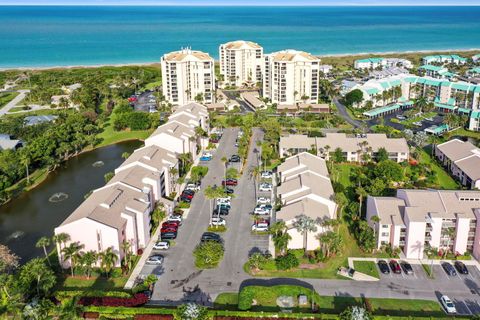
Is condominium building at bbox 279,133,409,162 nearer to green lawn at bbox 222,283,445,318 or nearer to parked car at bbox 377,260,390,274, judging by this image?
parked car at bbox 377,260,390,274

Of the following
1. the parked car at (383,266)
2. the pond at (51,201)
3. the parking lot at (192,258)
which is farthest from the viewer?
the pond at (51,201)

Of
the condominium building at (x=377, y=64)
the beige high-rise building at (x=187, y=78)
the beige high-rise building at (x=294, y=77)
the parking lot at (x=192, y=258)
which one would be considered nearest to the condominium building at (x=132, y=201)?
the parking lot at (x=192, y=258)

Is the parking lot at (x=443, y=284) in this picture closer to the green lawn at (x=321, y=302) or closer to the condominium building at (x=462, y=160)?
the green lawn at (x=321, y=302)

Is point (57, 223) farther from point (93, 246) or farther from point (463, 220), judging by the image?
point (463, 220)

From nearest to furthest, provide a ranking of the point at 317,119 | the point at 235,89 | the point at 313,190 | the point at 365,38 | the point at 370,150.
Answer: the point at 313,190, the point at 370,150, the point at 317,119, the point at 235,89, the point at 365,38

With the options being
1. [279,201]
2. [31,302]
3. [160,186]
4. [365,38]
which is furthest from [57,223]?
[365,38]

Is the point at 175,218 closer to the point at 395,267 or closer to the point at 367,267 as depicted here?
the point at 367,267

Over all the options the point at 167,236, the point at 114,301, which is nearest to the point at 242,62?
the point at 167,236
